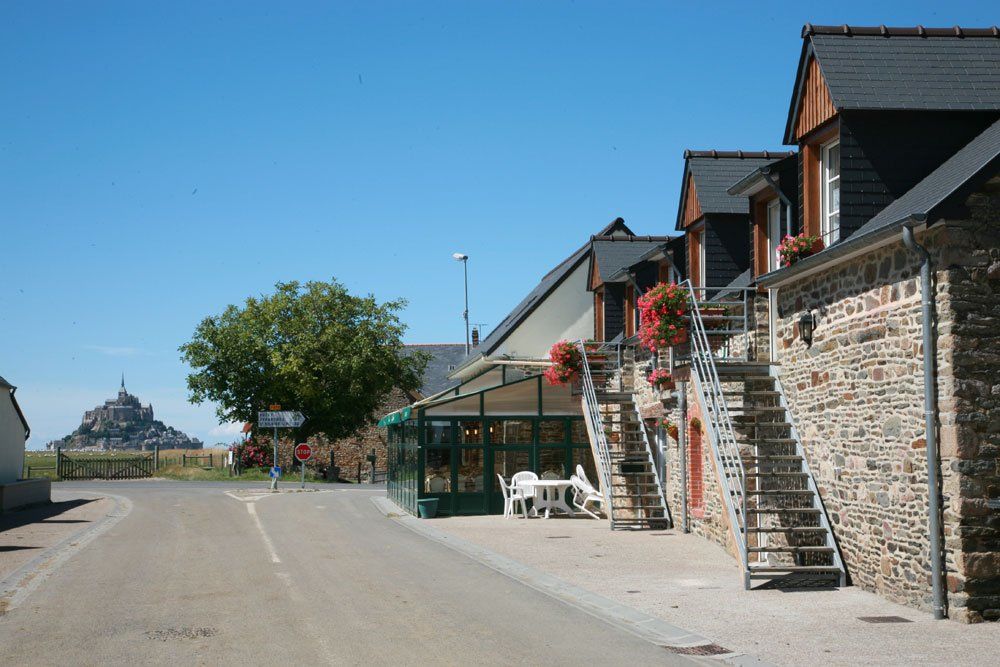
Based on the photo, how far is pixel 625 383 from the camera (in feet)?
79.2

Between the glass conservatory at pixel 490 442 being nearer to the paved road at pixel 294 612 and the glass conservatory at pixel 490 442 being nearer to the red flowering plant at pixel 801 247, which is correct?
the paved road at pixel 294 612

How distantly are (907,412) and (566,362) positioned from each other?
12.7 metres

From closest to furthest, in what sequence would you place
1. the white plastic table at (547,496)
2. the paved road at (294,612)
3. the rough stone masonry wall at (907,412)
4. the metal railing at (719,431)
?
the paved road at (294,612) → the rough stone masonry wall at (907,412) → the metal railing at (719,431) → the white plastic table at (547,496)

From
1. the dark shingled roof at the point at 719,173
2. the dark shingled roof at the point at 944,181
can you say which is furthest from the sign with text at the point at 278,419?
the dark shingled roof at the point at 944,181

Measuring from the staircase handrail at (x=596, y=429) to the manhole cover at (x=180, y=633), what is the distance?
12193 millimetres

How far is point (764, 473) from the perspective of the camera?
560 inches

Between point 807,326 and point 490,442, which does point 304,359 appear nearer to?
point 490,442

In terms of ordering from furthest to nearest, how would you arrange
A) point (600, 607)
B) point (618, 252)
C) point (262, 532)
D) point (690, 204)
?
point (618, 252)
point (262, 532)
point (690, 204)
point (600, 607)

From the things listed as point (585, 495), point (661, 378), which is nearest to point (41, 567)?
point (661, 378)

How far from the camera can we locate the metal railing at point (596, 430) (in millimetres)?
21281

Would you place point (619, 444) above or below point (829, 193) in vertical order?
below

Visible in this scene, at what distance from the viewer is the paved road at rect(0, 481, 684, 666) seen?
28.8 ft

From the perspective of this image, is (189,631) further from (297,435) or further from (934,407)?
(297,435)

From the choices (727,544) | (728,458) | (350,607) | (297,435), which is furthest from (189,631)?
(297,435)
